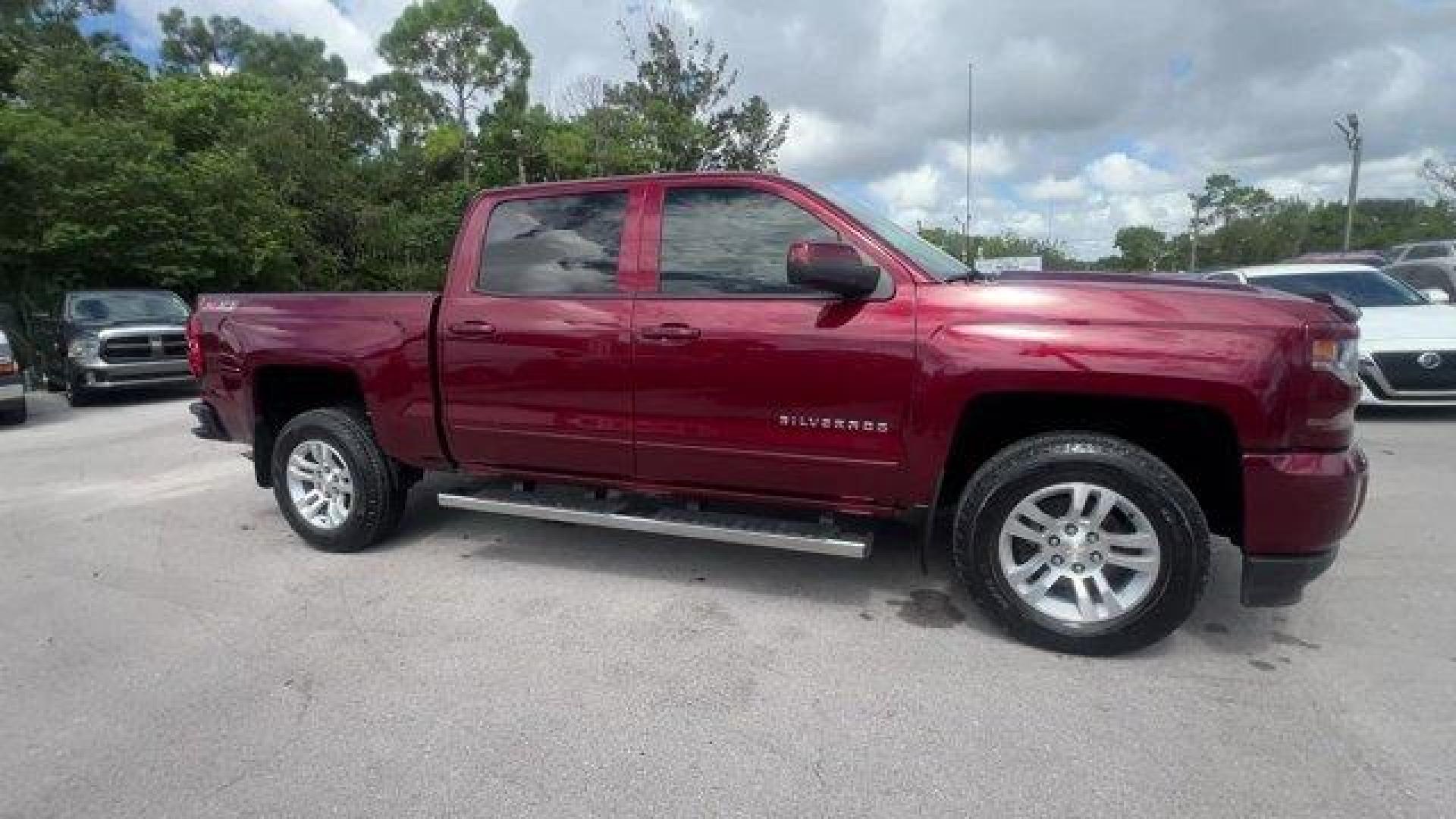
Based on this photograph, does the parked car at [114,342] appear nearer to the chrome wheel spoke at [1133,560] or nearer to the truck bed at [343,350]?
the truck bed at [343,350]

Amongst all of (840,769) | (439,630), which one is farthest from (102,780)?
(840,769)

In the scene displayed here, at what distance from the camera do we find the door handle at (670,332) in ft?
11.3

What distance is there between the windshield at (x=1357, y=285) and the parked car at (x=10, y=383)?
13.7m

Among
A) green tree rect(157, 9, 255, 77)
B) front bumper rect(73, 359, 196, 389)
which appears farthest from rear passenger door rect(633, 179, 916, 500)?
green tree rect(157, 9, 255, 77)

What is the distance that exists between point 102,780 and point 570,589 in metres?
1.83

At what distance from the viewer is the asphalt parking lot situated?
7.73 feet

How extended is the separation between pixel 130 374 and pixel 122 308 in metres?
1.68

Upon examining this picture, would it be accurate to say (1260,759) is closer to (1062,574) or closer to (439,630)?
(1062,574)

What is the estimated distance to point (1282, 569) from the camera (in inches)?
115

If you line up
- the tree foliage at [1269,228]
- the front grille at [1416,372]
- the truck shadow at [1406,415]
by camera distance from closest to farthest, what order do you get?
the front grille at [1416,372]
the truck shadow at [1406,415]
the tree foliage at [1269,228]

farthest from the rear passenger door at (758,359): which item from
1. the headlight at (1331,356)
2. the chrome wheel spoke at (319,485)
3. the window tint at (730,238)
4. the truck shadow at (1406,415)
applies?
the truck shadow at (1406,415)

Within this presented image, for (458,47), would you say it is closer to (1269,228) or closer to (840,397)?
(840,397)

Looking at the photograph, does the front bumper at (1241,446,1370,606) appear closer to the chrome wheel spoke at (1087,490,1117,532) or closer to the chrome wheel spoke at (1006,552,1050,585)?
the chrome wheel spoke at (1087,490,1117,532)

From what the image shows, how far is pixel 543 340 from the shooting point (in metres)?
3.74
